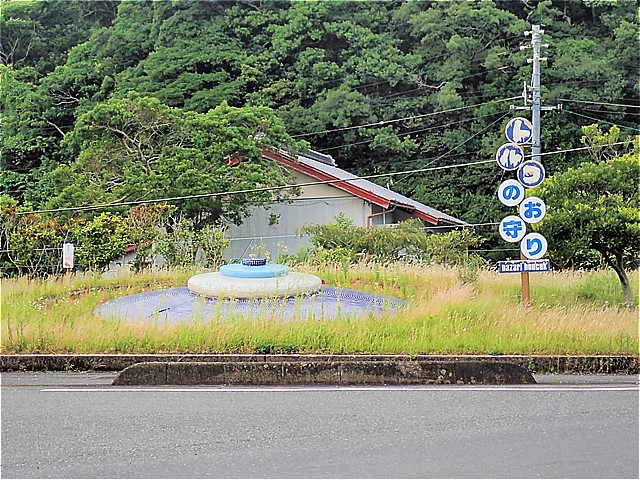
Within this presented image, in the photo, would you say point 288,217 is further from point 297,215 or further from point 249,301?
point 249,301

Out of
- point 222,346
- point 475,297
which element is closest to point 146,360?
point 222,346

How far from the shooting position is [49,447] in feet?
19.5

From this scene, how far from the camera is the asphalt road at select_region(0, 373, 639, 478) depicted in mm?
5336

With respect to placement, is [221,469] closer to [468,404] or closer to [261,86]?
[468,404]

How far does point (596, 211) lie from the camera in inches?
457

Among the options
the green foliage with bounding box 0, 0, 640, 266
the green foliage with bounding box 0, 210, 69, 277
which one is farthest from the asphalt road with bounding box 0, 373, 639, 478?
the green foliage with bounding box 0, 0, 640, 266

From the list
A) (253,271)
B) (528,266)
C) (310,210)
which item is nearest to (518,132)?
(528,266)

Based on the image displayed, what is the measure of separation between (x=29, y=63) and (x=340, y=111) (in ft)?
53.9

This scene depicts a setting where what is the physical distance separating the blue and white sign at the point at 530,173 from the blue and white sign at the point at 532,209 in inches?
16.0

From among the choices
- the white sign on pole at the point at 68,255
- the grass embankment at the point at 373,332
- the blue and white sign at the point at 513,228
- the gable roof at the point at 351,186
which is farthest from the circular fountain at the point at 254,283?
the gable roof at the point at 351,186

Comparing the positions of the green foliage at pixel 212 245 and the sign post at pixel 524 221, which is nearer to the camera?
the sign post at pixel 524 221

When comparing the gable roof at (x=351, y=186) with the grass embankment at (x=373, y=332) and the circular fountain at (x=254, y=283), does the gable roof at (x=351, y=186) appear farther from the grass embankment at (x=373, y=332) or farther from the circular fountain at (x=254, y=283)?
the grass embankment at (x=373, y=332)

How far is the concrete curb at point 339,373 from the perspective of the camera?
837 centimetres

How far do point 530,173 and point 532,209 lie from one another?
639 mm
